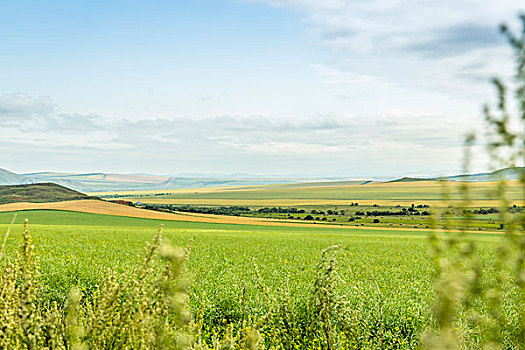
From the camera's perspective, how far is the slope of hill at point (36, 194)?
380 ft

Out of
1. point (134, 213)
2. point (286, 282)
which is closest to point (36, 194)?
point (134, 213)

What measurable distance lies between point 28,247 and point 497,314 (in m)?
2.58

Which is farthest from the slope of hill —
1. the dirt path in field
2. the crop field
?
the crop field

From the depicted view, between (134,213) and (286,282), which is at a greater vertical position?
(286,282)

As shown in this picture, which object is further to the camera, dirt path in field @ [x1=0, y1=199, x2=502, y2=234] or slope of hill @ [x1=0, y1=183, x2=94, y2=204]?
slope of hill @ [x1=0, y1=183, x2=94, y2=204]

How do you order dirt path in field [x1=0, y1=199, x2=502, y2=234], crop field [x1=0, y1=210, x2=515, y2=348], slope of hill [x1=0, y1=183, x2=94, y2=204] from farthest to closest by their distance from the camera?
slope of hill [x1=0, y1=183, x2=94, y2=204], dirt path in field [x1=0, y1=199, x2=502, y2=234], crop field [x1=0, y1=210, x2=515, y2=348]

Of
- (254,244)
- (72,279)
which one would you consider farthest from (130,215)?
(72,279)

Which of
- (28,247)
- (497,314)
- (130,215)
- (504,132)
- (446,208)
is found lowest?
(130,215)

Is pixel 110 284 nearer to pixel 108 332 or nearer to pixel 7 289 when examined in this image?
pixel 108 332

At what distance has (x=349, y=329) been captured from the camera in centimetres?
349

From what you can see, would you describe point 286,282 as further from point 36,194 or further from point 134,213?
point 36,194

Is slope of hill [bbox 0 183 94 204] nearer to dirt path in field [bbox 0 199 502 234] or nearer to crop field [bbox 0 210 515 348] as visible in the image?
dirt path in field [bbox 0 199 502 234]

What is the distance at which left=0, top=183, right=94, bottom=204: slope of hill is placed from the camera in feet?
380

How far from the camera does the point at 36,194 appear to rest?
124500 millimetres
